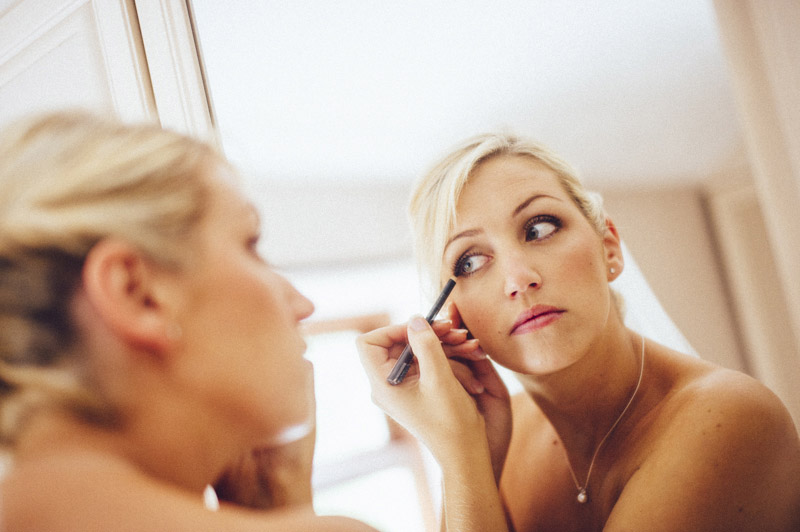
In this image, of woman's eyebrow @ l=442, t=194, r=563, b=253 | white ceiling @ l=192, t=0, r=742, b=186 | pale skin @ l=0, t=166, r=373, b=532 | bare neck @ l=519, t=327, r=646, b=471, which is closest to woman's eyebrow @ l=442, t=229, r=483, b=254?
woman's eyebrow @ l=442, t=194, r=563, b=253

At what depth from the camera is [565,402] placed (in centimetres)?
75

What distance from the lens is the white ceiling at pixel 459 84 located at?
1.79 ft

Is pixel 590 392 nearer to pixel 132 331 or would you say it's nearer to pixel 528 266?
pixel 528 266

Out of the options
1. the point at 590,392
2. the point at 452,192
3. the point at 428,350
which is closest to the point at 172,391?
the point at 428,350

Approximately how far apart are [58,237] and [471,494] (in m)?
0.52

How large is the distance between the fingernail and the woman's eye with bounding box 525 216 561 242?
6.6 inches

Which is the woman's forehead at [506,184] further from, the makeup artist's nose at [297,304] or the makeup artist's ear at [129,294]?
the makeup artist's ear at [129,294]

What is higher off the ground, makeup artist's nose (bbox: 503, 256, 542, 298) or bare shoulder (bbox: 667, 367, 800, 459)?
makeup artist's nose (bbox: 503, 256, 542, 298)

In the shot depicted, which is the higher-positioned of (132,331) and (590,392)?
(132,331)

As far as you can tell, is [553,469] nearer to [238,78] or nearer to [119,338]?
[119,338]

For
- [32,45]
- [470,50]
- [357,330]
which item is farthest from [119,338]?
[32,45]

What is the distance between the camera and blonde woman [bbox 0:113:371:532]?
0.30 meters

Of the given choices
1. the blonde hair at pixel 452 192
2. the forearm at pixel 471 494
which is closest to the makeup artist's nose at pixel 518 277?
the blonde hair at pixel 452 192

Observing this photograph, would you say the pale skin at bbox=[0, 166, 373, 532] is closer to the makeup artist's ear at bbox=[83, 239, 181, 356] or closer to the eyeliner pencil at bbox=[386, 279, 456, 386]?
the makeup artist's ear at bbox=[83, 239, 181, 356]
